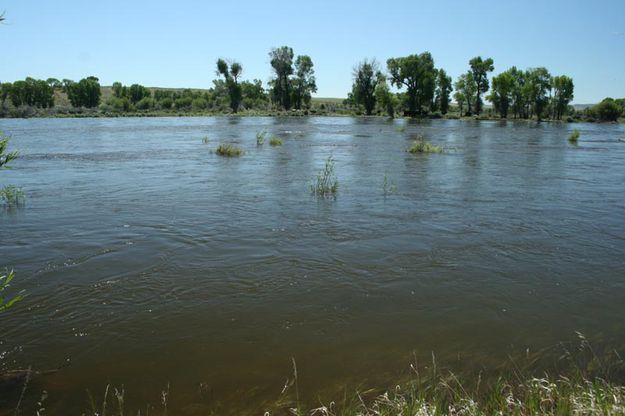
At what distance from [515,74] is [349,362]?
378 ft

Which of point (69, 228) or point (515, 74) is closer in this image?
point (69, 228)

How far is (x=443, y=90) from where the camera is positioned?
112 m

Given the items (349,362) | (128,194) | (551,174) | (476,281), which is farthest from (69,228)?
(551,174)

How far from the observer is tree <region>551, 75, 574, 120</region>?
99.4 meters

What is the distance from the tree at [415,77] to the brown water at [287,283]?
3713 inches

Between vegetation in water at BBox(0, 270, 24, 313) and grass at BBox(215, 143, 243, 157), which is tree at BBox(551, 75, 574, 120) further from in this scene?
vegetation in water at BBox(0, 270, 24, 313)

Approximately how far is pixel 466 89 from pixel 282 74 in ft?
154

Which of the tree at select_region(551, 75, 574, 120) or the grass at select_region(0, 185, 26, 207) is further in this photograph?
the tree at select_region(551, 75, 574, 120)

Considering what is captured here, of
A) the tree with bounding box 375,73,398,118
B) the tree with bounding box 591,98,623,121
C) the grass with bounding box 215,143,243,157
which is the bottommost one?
the grass with bounding box 215,143,243,157

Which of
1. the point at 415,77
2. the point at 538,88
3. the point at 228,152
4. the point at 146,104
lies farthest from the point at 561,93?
the point at 146,104

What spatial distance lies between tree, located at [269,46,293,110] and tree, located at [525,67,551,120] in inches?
2277

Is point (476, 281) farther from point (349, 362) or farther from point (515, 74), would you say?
point (515, 74)

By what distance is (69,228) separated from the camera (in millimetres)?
11359

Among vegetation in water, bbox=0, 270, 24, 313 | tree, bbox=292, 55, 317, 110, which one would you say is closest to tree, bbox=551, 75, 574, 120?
tree, bbox=292, 55, 317, 110
